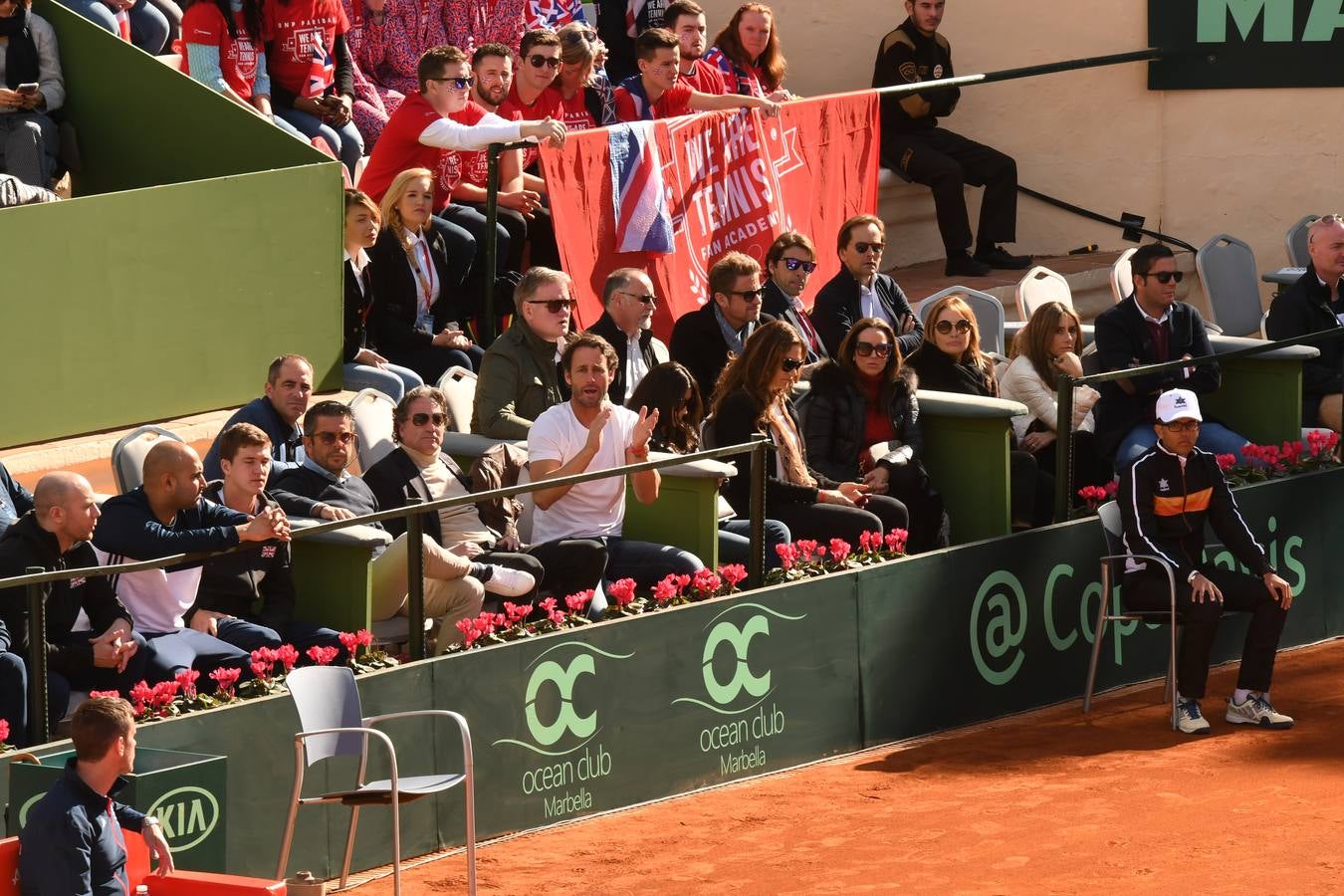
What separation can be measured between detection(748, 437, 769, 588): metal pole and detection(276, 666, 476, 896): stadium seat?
218cm

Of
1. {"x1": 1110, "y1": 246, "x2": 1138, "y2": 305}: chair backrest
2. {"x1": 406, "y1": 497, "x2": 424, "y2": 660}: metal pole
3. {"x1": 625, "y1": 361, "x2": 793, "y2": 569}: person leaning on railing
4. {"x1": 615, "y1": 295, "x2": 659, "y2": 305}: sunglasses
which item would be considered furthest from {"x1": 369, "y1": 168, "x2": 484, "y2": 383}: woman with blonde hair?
{"x1": 1110, "y1": 246, "x2": 1138, "y2": 305}: chair backrest

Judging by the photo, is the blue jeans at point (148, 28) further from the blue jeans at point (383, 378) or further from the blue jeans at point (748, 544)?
the blue jeans at point (748, 544)

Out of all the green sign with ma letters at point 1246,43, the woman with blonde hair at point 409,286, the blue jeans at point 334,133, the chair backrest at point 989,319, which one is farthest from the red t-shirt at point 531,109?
the green sign with ma letters at point 1246,43

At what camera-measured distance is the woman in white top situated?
11727 mm

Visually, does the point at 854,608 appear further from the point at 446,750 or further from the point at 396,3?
the point at 396,3

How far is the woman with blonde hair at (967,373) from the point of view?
11.4 m

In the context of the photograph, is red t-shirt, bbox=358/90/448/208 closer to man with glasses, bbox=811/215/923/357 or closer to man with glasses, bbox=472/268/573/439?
man with glasses, bbox=472/268/573/439

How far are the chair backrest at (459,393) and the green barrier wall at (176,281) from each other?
0.74 meters

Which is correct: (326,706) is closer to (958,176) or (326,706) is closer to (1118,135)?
(958,176)

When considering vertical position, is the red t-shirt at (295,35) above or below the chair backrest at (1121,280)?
above

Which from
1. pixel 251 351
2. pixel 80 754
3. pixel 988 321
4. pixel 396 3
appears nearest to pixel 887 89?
pixel 988 321

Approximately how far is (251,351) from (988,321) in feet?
14.4

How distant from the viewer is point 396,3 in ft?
45.9

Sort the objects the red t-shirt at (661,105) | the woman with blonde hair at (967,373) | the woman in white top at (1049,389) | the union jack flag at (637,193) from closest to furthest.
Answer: the woman with blonde hair at (967,373)
the woman in white top at (1049,389)
the union jack flag at (637,193)
the red t-shirt at (661,105)
